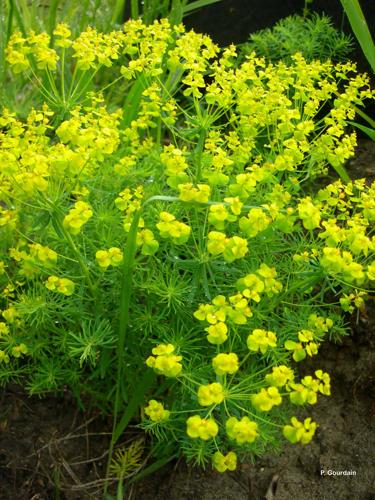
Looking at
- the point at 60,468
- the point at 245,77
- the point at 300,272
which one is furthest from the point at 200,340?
the point at 245,77

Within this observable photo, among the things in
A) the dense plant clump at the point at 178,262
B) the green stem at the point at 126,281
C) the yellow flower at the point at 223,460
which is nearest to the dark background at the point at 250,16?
the dense plant clump at the point at 178,262

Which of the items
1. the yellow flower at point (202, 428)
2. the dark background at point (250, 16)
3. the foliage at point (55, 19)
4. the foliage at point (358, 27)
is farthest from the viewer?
the dark background at point (250, 16)

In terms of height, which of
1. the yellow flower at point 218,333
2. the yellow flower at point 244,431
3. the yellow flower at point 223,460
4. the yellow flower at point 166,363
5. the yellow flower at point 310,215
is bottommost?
the yellow flower at point 223,460

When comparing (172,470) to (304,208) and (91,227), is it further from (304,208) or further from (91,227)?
(304,208)

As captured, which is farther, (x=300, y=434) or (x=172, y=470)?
(x=172, y=470)

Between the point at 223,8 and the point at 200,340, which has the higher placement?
the point at 223,8

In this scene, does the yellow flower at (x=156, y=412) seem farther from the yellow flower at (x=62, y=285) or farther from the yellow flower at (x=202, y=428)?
the yellow flower at (x=62, y=285)

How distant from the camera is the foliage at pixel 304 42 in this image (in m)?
2.96

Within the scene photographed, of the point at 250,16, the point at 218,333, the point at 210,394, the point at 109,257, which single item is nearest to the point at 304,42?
the point at 250,16

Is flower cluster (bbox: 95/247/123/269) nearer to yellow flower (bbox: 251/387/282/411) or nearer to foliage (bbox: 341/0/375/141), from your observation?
yellow flower (bbox: 251/387/282/411)

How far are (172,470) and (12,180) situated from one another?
3.39 feet

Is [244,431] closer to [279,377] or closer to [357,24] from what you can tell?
[279,377]

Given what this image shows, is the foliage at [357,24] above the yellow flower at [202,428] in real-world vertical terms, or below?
above

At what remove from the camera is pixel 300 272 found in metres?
1.72
